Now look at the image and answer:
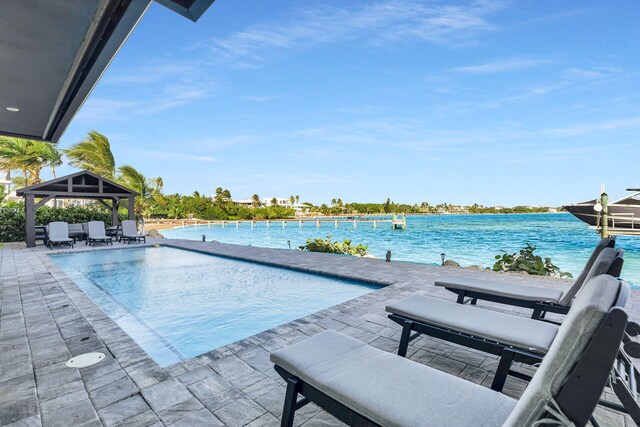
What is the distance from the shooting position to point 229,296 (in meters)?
5.70

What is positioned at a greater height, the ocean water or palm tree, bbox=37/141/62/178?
palm tree, bbox=37/141/62/178

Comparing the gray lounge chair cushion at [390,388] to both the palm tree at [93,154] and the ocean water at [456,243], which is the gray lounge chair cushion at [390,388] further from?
the palm tree at [93,154]

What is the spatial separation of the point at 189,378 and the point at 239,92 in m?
26.2

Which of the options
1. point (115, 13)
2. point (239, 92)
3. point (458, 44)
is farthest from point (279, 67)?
point (115, 13)

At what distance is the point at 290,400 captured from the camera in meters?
1.66

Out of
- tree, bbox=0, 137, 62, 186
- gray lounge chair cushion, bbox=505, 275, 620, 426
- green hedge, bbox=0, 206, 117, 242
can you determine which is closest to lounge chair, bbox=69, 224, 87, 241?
green hedge, bbox=0, 206, 117, 242

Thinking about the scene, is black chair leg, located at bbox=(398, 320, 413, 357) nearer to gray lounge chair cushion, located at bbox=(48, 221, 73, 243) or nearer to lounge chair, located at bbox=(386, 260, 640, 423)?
lounge chair, located at bbox=(386, 260, 640, 423)

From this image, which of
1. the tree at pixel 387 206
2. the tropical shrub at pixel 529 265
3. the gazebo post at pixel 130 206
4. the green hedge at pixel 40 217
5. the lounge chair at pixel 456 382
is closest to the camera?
the lounge chair at pixel 456 382

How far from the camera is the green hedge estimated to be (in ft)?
41.4

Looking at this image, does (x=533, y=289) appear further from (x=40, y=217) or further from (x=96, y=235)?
(x=40, y=217)

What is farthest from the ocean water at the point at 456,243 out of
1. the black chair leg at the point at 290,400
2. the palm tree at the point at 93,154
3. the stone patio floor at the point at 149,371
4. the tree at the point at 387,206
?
the tree at the point at 387,206

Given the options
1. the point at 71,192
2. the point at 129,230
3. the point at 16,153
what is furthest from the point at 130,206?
the point at 16,153

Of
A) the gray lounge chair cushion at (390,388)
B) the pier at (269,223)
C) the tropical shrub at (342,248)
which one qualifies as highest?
the gray lounge chair cushion at (390,388)

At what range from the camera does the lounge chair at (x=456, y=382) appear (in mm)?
918
